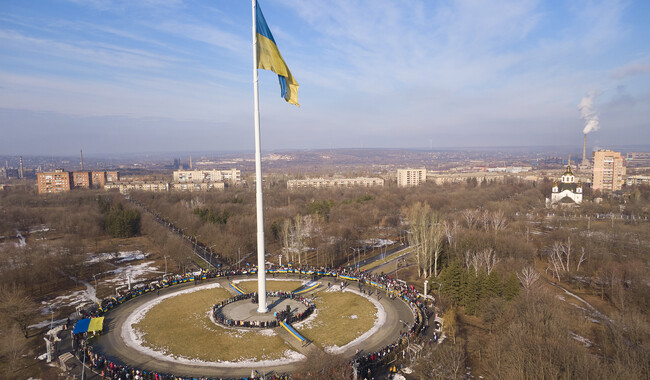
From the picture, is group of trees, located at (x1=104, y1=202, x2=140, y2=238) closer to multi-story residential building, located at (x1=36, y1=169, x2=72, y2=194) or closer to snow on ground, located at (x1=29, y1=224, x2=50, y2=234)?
snow on ground, located at (x1=29, y1=224, x2=50, y2=234)

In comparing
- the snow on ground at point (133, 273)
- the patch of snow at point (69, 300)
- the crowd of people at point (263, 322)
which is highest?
the crowd of people at point (263, 322)

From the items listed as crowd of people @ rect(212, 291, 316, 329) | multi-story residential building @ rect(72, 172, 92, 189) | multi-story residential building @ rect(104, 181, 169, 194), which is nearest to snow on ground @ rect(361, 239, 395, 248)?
crowd of people @ rect(212, 291, 316, 329)

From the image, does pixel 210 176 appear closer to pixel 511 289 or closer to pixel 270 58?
pixel 270 58

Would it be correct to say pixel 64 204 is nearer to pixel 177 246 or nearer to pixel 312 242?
pixel 177 246

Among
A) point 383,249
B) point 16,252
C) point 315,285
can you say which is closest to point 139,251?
point 16,252

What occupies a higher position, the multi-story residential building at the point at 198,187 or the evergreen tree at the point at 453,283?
the multi-story residential building at the point at 198,187

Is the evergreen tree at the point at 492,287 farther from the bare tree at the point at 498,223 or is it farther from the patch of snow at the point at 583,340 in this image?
the bare tree at the point at 498,223

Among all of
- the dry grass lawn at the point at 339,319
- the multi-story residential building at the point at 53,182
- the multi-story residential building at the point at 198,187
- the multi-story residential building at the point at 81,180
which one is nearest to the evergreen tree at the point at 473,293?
the dry grass lawn at the point at 339,319
